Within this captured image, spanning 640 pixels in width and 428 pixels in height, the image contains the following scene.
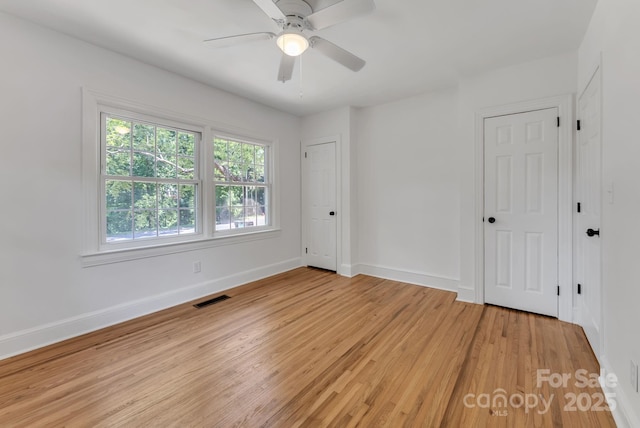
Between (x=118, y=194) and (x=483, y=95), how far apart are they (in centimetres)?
397

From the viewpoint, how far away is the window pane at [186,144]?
127 inches

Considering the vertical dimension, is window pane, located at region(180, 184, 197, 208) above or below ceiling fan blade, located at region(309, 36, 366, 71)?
below

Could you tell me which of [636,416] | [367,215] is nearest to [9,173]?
[367,215]

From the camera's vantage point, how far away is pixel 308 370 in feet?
6.28

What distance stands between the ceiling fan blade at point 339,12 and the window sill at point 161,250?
8.52ft

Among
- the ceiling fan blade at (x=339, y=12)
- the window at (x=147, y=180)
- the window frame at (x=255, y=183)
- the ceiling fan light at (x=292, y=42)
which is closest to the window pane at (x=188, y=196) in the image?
the window at (x=147, y=180)

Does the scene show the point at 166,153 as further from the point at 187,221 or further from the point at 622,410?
the point at 622,410

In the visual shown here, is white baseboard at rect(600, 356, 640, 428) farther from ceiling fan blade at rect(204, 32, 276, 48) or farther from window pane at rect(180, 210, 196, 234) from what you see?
window pane at rect(180, 210, 196, 234)

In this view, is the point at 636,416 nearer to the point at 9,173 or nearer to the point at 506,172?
the point at 506,172

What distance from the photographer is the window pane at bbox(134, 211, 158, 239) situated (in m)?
2.89

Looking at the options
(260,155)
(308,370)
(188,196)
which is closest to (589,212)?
(308,370)

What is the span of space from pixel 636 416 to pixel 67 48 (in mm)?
4448

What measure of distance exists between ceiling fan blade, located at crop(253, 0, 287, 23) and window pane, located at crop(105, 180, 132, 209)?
7.16ft

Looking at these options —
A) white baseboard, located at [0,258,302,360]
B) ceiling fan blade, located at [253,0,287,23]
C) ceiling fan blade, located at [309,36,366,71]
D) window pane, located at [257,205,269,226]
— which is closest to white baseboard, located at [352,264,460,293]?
window pane, located at [257,205,269,226]
